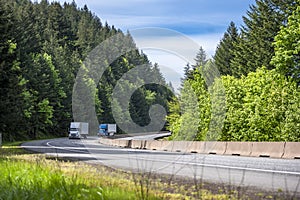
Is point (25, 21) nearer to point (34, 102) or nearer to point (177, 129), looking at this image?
point (34, 102)

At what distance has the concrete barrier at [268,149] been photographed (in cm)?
2458

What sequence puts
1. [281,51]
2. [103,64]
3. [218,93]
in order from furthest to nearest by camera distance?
1. [103,64]
2. [218,93]
3. [281,51]

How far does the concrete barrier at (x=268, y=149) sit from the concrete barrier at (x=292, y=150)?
33cm

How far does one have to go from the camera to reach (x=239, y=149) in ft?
93.5

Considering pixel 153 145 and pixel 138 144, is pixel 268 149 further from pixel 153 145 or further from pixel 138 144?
pixel 138 144

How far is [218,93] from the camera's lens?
5438 centimetres

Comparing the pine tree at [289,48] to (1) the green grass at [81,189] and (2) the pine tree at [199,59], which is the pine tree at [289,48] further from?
(1) the green grass at [81,189]

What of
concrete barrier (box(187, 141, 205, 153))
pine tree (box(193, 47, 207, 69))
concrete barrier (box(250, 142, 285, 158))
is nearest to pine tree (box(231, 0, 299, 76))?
pine tree (box(193, 47, 207, 69))

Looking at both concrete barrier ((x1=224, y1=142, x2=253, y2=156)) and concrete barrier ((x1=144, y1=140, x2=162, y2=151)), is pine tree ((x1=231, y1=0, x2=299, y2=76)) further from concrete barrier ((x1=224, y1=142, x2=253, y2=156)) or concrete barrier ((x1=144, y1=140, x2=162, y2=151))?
concrete barrier ((x1=224, y1=142, x2=253, y2=156))

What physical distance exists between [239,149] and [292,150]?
5.26m

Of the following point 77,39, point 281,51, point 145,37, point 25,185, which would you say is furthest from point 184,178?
point 77,39

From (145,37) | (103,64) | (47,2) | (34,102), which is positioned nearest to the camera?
(145,37)

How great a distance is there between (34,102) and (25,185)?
2987 inches

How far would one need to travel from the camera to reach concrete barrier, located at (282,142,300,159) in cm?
2311
